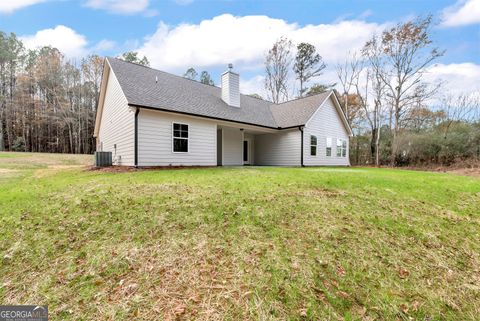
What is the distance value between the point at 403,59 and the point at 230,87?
16.1 meters

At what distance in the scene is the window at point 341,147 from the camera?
16.8 metres

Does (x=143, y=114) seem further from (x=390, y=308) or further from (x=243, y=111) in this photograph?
(x=390, y=308)

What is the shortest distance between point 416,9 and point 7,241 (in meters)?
24.7

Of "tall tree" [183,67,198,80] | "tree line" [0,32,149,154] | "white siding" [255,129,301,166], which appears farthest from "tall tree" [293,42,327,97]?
"tree line" [0,32,149,154]

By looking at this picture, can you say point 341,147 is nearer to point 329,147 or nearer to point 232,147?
point 329,147

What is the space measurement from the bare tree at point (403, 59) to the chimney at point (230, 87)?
45.2ft

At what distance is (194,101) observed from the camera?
1166cm

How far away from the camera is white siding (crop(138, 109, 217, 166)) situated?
367 inches

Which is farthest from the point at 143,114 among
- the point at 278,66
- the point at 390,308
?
the point at 278,66

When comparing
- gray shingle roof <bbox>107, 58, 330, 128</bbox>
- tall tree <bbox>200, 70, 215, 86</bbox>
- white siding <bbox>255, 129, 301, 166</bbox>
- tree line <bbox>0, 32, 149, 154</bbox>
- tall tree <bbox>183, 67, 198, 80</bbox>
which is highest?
tall tree <bbox>183, 67, 198, 80</bbox>

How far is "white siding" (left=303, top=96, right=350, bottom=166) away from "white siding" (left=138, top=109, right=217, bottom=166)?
6.22 m

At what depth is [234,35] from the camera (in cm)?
1628

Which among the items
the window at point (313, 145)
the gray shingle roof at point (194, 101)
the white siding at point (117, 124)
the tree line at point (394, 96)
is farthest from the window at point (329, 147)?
the white siding at point (117, 124)

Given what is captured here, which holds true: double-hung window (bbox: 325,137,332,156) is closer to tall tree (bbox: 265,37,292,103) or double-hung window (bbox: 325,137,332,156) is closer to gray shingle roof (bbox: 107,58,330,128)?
gray shingle roof (bbox: 107,58,330,128)
